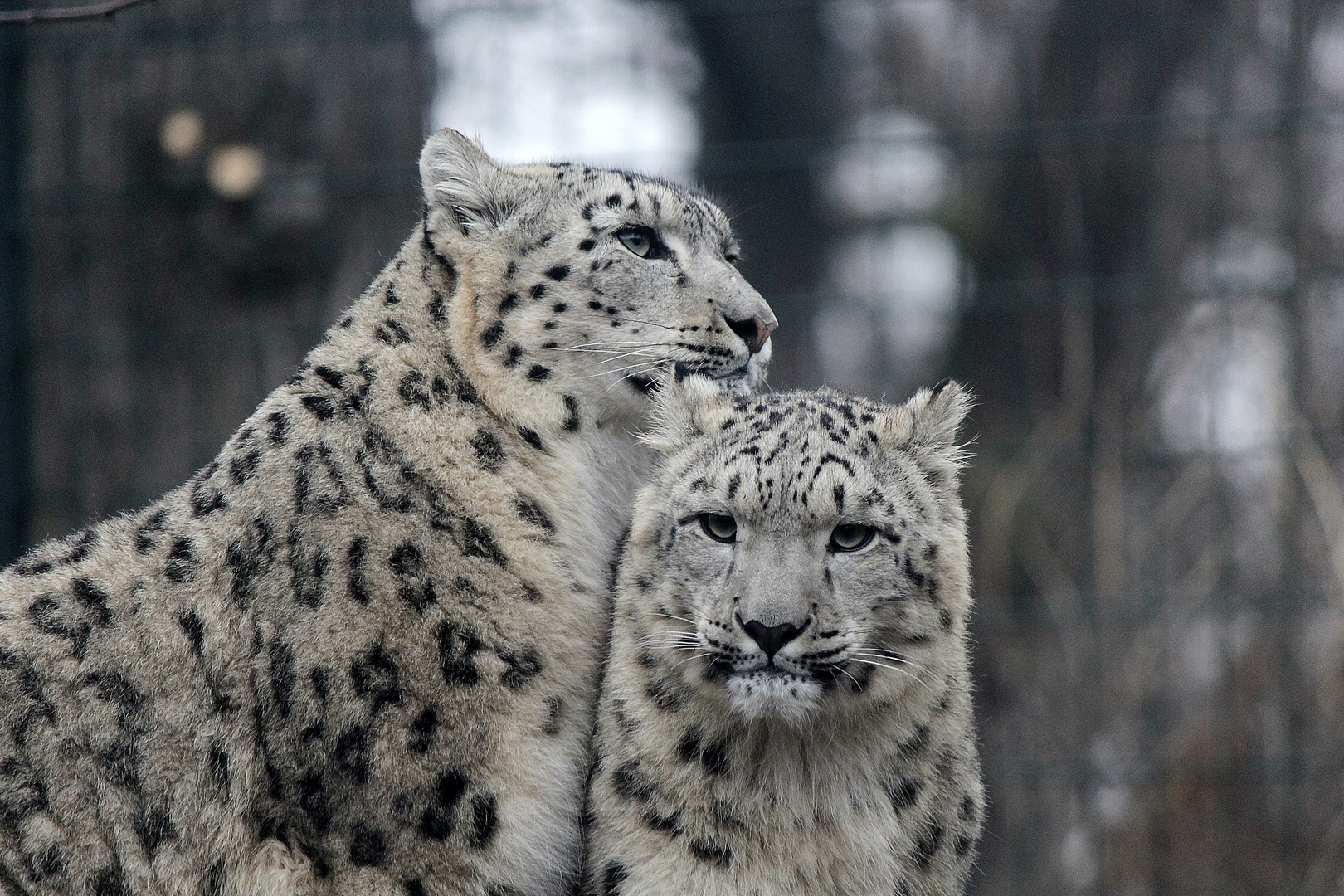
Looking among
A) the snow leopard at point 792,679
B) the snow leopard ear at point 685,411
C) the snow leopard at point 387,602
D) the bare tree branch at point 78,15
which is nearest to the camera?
the bare tree branch at point 78,15

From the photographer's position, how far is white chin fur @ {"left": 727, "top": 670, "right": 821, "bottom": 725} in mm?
3896

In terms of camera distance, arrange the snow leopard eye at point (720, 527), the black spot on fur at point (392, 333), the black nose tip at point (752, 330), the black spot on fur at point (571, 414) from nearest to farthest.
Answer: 1. the snow leopard eye at point (720, 527)
2. the black spot on fur at point (392, 333)
3. the black spot on fur at point (571, 414)
4. the black nose tip at point (752, 330)

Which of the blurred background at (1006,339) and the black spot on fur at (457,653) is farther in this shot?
the blurred background at (1006,339)

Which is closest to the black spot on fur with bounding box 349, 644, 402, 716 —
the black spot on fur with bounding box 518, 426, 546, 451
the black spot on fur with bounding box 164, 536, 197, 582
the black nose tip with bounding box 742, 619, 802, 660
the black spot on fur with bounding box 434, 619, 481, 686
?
the black spot on fur with bounding box 434, 619, 481, 686

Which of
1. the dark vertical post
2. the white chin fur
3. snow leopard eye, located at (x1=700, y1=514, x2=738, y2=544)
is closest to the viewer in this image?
the white chin fur

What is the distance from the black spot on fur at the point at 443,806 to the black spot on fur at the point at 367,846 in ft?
0.39

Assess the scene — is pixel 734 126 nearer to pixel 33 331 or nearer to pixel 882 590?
pixel 33 331

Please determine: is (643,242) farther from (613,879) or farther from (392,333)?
(613,879)

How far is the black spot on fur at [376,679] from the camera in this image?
415 centimetres

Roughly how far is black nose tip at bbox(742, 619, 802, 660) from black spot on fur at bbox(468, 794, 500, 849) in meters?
0.96

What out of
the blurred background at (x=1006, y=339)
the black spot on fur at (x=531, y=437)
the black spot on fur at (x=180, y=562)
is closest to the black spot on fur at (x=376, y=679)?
the black spot on fur at (x=180, y=562)

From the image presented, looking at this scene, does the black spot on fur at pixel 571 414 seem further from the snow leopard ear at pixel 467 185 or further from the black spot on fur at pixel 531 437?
the snow leopard ear at pixel 467 185

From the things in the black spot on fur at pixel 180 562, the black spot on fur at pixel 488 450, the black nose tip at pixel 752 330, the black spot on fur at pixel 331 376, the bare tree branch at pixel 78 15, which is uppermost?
the bare tree branch at pixel 78 15

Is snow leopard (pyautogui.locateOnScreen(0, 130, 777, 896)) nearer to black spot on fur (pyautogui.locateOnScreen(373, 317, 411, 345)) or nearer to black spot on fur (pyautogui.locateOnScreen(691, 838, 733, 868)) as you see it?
black spot on fur (pyautogui.locateOnScreen(373, 317, 411, 345))
